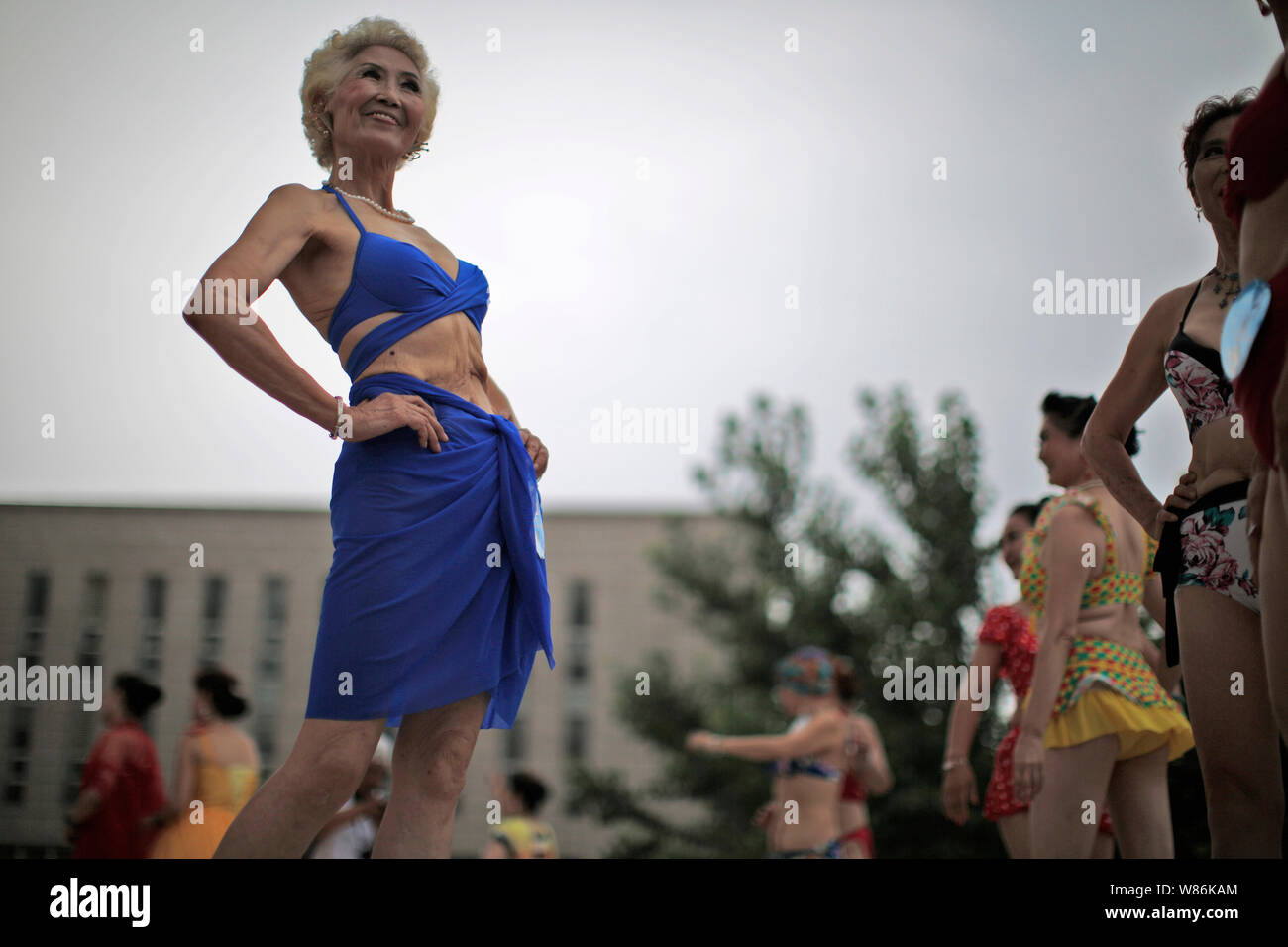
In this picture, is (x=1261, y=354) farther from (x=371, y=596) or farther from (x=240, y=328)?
(x=240, y=328)

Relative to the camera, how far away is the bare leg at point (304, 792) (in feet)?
6.97

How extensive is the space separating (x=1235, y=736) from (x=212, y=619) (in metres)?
38.7

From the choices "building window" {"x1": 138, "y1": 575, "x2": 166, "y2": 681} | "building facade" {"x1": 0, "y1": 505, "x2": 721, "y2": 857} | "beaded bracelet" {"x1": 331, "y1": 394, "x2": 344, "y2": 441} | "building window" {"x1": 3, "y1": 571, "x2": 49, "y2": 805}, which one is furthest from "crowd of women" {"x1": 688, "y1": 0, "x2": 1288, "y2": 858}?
"building window" {"x1": 138, "y1": 575, "x2": 166, "y2": 681}

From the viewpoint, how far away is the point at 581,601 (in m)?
41.3

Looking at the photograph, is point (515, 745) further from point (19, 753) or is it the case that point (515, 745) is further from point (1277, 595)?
point (1277, 595)

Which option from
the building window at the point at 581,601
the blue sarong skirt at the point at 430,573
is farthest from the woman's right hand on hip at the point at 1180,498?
the building window at the point at 581,601

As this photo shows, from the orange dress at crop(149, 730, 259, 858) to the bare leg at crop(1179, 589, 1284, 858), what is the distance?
4.77 metres

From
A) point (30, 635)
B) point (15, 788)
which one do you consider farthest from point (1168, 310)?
point (30, 635)

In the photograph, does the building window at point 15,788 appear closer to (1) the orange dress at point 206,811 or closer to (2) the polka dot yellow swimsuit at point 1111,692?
(1) the orange dress at point 206,811

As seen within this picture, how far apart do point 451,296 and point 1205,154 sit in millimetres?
1871

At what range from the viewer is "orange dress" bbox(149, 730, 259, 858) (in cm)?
572

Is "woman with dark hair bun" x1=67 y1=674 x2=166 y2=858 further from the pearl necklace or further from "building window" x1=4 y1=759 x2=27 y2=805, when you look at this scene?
"building window" x1=4 y1=759 x2=27 y2=805

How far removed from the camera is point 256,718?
3781 cm
